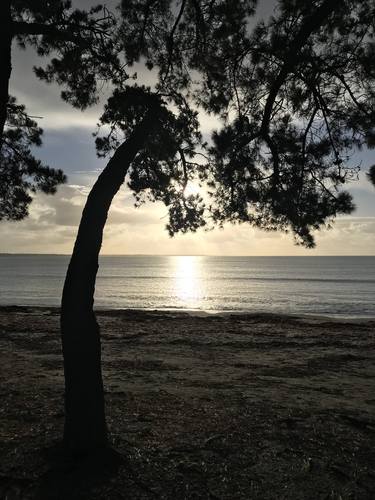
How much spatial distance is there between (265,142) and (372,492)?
15.3 ft

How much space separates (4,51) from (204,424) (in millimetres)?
5822

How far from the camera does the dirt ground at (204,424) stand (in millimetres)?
4695

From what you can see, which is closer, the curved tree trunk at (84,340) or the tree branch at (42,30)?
the curved tree trunk at (84,340)

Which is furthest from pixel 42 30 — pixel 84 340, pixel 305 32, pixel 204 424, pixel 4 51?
pixel 204 424

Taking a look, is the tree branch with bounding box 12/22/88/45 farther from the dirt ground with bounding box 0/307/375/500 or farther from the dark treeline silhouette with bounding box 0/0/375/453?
the dirt ground with bounding box 0/307/375/500

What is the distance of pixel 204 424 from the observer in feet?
21.1

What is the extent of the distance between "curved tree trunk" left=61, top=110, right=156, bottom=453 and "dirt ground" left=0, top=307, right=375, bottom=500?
37 cm

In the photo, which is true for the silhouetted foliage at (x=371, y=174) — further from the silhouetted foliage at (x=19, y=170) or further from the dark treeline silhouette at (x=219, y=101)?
the silhouetted foliage at (x=19, y=170)

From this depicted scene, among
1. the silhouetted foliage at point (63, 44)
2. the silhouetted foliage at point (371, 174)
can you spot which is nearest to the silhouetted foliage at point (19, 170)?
the silhouetted foliage at point (63, 44)

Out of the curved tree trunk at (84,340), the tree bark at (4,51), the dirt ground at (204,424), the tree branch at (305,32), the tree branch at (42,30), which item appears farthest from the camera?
the tree branch at (42,30)

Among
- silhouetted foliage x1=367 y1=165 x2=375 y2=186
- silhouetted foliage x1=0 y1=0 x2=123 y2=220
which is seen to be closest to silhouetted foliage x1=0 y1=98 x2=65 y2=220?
silhouetted foliage x1=0 y1=0 x2=123 y2=220

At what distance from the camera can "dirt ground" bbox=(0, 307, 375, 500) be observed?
4.70 meters

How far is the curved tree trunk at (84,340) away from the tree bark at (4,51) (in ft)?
6.13

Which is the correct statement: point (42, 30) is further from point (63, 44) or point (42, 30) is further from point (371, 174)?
point (371, 174)
